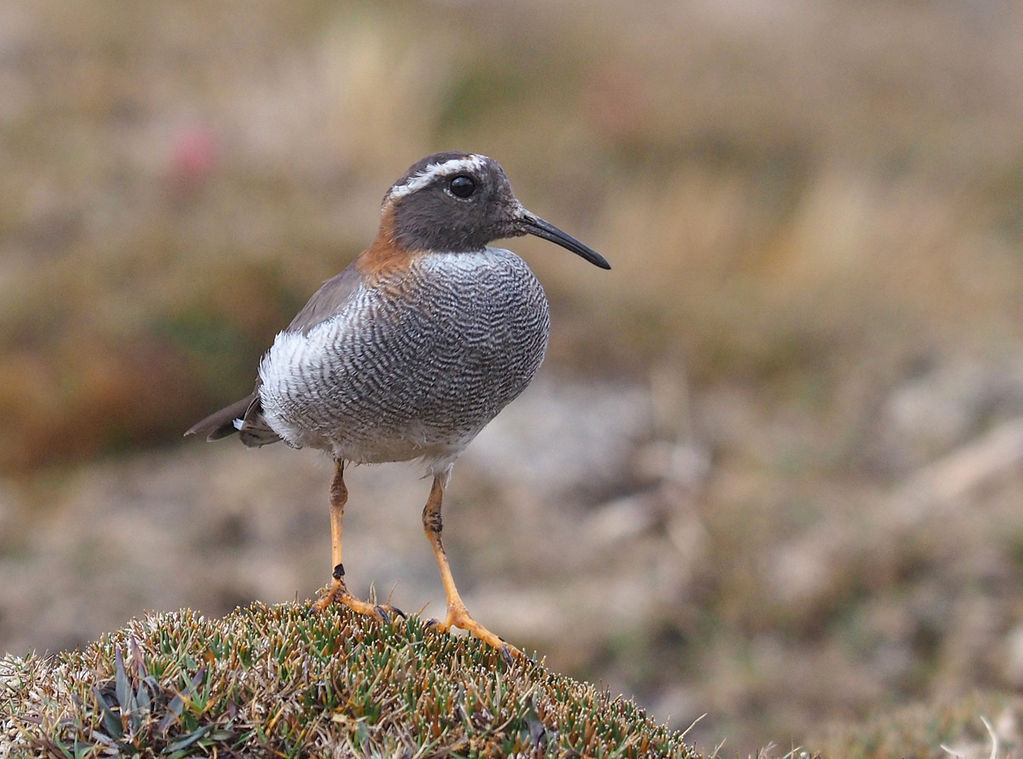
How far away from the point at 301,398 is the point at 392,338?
571 millimetres

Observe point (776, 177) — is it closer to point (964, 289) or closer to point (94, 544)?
point (964, 289)

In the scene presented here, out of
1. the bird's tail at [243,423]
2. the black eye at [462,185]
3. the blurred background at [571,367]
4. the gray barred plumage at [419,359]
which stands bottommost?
the blurred background at [571,367]

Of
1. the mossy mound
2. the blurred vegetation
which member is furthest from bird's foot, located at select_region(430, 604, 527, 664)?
the blurred vegetation

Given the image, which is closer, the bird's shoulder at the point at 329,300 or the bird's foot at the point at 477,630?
the bird's foot at the point at 477,630

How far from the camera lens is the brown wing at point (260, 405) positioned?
17.7 ft

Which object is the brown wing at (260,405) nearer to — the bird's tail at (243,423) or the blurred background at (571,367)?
the bird's tail at (243,423)

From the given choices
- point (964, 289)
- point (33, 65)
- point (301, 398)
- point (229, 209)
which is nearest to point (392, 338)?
point (301, 398)

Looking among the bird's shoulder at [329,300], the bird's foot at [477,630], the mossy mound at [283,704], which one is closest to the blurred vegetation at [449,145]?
the bird's shoulder at [329,300]

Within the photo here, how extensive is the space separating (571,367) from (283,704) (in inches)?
314

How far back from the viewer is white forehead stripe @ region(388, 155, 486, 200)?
5309 millimetres

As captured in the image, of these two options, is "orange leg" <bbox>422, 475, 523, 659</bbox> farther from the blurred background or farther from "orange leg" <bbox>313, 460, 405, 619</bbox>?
the blurred background

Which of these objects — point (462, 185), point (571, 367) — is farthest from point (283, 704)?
point (571, 367)

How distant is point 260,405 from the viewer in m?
5.84

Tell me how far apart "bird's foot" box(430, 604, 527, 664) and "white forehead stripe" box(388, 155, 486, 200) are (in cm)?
206
